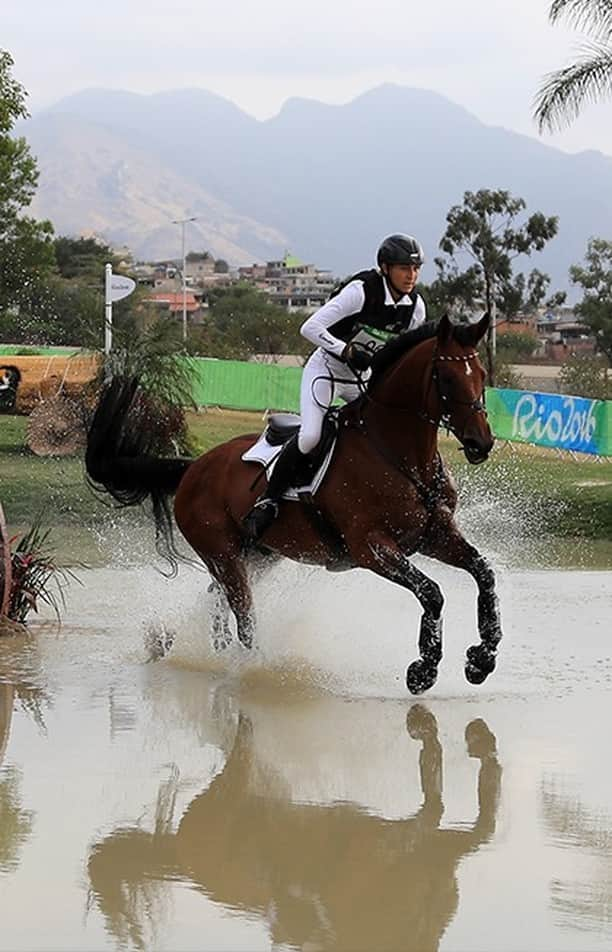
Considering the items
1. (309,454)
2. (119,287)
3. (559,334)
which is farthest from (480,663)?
(559,334)

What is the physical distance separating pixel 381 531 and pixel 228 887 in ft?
12.1

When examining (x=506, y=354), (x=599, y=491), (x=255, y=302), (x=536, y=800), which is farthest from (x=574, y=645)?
(x=255, y=302)

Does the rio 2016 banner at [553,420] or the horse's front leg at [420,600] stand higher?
the horse's front leg at [420,600]

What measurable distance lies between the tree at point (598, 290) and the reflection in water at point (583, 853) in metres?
58.0

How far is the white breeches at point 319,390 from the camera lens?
31.3ft

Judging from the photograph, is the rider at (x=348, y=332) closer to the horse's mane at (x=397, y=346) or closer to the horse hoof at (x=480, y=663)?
the horse's mane at (x=397, y=346)

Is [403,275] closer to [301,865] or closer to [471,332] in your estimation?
[471,332]

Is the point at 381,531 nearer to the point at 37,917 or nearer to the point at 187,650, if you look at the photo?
the point at 187,650

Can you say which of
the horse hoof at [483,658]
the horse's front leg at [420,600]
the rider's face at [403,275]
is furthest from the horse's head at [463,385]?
the horse hoof at [483,658]

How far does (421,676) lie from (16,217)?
36.7m

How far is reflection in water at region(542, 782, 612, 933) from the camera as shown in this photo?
529 cm

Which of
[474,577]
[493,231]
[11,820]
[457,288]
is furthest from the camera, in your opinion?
[457,288]

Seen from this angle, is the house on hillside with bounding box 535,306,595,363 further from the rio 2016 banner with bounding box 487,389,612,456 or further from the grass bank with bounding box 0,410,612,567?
the grass bank with bounding box 0,410,612,567

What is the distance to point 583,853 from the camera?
5.99 metres
